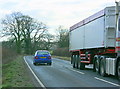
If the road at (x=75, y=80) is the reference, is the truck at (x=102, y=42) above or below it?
above

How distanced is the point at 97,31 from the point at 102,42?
4.88 ft

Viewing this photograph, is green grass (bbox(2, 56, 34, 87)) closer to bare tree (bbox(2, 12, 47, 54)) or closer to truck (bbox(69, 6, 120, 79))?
truck (bbox(69, 6, 120, 79))

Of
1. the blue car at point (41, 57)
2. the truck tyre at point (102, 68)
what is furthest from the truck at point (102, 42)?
the blue car at point (41, 57)

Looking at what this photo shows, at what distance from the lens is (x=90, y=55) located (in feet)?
68.2

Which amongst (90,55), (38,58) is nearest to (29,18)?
(38,58)

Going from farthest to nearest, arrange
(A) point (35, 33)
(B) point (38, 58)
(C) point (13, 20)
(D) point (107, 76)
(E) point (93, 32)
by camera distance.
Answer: (A) point (35, 33) → (C) point (13, 20) → (B) point (38, 58) → (E) point (93, 32) → (D) point (107, 76)

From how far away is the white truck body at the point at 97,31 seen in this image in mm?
16188

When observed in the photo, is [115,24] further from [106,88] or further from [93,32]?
[106,88]

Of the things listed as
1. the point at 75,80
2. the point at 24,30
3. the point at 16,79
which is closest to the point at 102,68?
the point at 75,80

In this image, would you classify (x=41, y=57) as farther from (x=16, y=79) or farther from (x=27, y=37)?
(x=27, y=37)

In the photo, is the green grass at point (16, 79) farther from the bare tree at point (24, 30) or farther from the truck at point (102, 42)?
the bare tree at point (24, 30)

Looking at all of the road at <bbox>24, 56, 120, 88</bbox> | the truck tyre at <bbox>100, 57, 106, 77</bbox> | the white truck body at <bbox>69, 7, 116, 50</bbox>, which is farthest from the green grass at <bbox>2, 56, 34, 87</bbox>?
the white truck body at <bbox>69, 7, 116, 50</bbox>

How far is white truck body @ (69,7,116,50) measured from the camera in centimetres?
1619

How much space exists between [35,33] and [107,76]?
7641 cm
